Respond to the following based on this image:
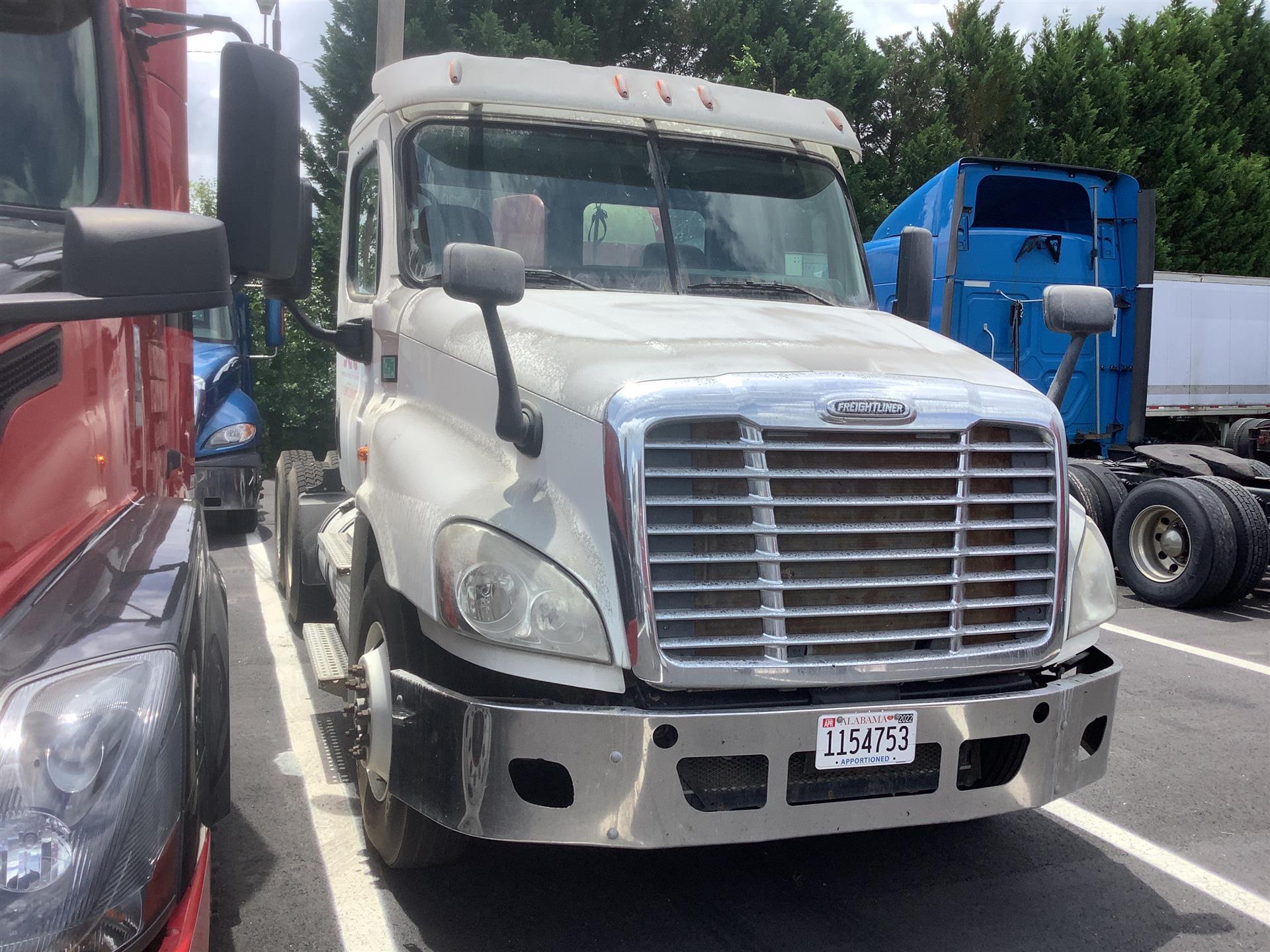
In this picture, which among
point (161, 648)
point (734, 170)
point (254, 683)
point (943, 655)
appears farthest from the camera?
point (254, 683)

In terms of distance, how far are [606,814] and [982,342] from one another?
8149 millimetres

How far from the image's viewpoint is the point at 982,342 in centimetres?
1006

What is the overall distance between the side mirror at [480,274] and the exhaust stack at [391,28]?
7.85 meters

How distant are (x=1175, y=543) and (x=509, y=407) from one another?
277 inches

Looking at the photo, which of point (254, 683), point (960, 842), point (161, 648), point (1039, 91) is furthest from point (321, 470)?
point (1039, 91)

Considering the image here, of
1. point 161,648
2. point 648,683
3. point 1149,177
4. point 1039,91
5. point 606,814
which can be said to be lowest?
point 606,814

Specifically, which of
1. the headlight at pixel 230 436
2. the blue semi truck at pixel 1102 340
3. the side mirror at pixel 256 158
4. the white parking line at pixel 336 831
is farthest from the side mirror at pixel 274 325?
the side mirror at pixel 256 158

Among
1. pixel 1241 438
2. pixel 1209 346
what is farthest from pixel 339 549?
pixel 1209 346

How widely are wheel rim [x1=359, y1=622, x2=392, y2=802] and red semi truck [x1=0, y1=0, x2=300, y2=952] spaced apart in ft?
1.58

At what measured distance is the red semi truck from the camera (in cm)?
167

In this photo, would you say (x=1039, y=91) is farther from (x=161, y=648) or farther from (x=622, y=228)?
(x=161, y=648)

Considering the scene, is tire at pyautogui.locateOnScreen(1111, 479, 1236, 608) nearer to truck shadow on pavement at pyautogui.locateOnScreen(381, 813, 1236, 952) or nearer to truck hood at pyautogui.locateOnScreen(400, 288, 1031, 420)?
truck shadow on pavement at pyautogui.locateOnScreen(381, 813, 1236, 952)

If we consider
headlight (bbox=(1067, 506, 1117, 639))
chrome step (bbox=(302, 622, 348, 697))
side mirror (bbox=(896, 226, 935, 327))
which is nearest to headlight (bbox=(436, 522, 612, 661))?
chrome step (bbox=(302, 622, 348, 697))

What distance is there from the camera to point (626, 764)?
2.79 m
